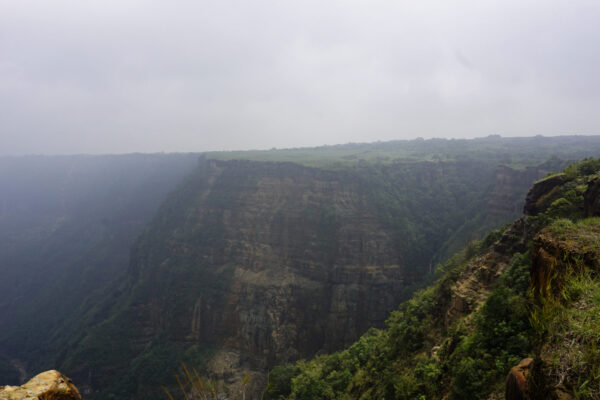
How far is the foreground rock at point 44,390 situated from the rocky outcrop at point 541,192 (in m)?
19.0

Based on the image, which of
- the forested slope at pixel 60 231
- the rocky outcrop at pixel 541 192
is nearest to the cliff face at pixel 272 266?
the forested slope at pixel 60 231

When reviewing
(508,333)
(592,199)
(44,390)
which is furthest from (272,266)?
(44,390)

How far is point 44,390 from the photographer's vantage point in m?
4.35

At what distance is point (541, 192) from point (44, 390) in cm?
2041

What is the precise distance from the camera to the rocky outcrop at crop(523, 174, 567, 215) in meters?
14.6

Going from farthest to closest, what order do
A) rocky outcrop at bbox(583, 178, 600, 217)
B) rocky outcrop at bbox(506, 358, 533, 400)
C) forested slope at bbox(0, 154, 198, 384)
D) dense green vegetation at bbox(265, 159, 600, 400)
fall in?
forested slope at bbox(0, 154, 198, 384), rocky outcrop at bbox(583, 178, 600, 217), rocky outcrop at bbox(506, 358, 533, 400), dense green vegetation at bbox(265, 159, 600, 400)

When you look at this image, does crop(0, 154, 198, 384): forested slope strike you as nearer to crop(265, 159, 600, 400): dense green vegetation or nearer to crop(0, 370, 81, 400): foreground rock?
crop(265, 159, 600, 400): dense green vegetation

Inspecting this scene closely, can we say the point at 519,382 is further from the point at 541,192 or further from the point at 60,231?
the point at 60,231

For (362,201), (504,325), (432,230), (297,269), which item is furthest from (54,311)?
(504,325)

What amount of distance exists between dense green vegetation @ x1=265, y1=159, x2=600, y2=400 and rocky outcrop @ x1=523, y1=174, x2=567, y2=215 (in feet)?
0.64

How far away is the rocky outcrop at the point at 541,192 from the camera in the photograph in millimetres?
14641

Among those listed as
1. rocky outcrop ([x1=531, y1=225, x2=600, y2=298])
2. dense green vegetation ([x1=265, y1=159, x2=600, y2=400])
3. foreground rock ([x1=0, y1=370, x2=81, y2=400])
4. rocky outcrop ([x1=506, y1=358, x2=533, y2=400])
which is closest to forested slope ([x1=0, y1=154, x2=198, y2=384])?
dense green vegetation ([x1=265, y1=159, x2=600, y2=400])

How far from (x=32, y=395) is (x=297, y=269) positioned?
148 ft

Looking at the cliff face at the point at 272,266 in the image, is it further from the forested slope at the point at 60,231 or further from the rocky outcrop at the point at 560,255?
the rocky outcrop at the point at 560,255
